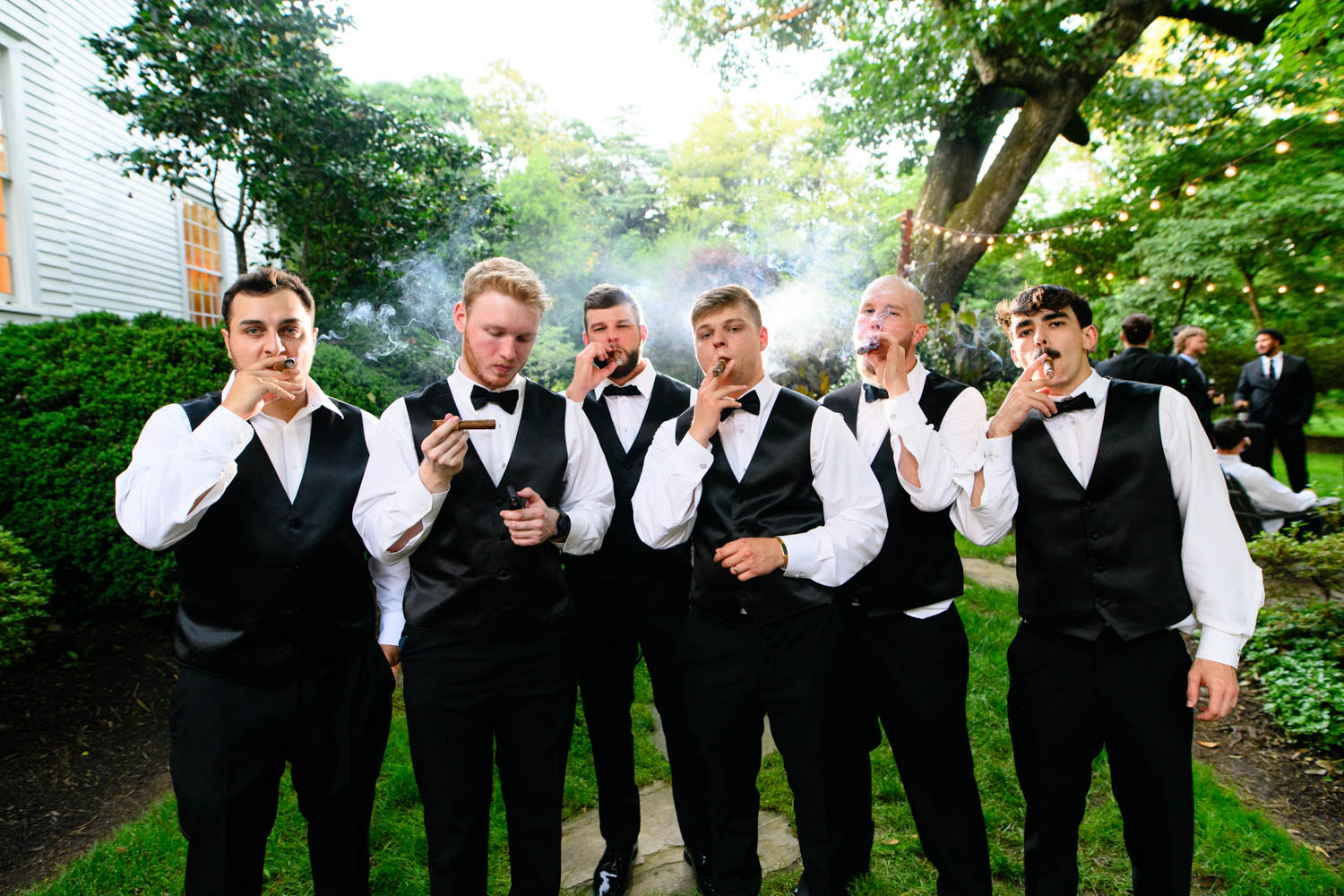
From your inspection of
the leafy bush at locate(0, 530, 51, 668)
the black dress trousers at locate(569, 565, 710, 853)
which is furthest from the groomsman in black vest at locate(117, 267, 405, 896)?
the leafy bush at locate(0, 530, 51, 668)

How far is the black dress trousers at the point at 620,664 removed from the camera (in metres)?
3.09

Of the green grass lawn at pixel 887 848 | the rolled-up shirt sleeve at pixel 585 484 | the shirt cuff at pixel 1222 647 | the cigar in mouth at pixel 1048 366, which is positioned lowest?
the green grass lawn at pixel 887 848

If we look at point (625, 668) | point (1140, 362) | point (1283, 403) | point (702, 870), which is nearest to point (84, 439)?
point (625, 668)

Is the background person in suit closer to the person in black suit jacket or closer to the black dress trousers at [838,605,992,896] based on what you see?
the person in black suit jacket

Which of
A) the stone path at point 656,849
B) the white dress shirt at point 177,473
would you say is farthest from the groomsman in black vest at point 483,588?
the stone path at point 656,849

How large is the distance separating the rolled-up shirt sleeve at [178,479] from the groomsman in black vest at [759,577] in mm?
1318

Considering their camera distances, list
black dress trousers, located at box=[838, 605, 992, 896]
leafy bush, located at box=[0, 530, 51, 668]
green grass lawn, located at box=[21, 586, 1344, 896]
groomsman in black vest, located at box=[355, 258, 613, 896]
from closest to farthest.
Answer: groomsman in black vest, located at box=[355, 258, 613, 896] < black dress trousers, located at box=[838, 605, 992, 896] < green grass lawn, located at box=[21, 586, 1344, 896] < leafy bush, located at box=[0, 530, 51, 668]

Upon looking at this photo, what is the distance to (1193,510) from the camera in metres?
2.36

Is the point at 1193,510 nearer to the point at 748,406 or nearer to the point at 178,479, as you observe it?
the point at 748,406

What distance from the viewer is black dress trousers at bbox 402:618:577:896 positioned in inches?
95.1

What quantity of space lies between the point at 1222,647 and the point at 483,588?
91.8 inches

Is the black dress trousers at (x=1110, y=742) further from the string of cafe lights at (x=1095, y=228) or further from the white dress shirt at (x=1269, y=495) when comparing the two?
the string of cafe lights at (x=1095, y=228)

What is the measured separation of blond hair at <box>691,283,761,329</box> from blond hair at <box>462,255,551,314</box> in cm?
58

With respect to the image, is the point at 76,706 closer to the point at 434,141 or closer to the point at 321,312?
the point at 321,312
